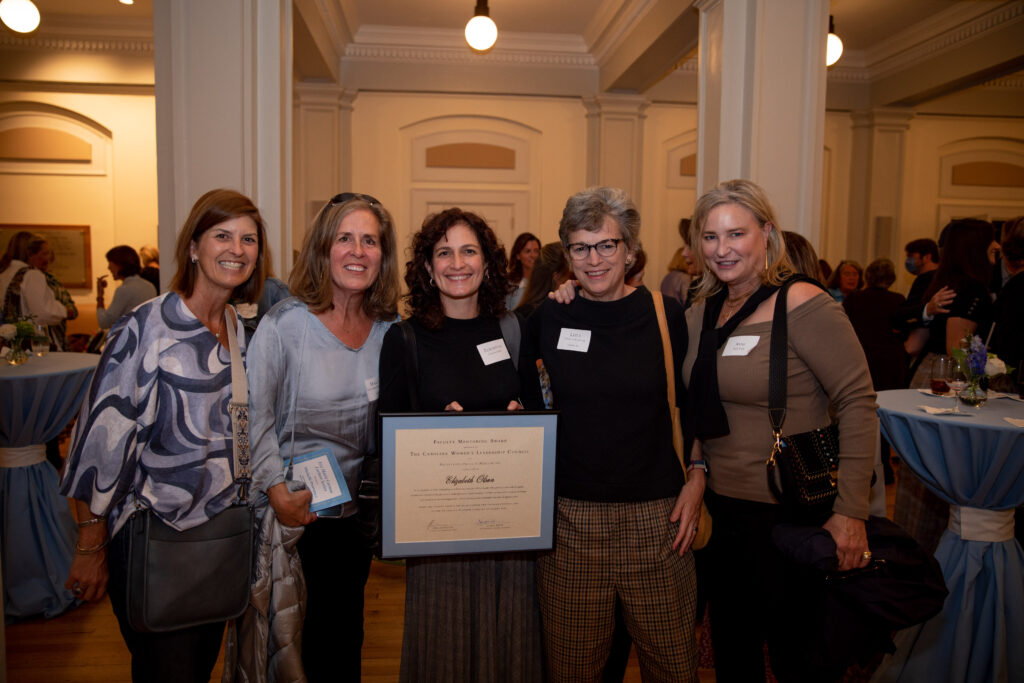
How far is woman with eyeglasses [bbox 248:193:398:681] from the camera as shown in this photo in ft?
5.74

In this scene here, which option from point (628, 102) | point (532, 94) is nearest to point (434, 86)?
point (532, 94)

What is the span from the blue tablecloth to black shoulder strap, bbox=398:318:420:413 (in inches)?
80.9

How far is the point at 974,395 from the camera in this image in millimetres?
2746

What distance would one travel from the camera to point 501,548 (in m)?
1.73

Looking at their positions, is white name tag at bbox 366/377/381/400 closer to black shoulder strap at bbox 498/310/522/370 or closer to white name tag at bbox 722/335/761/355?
black shoulder strap at bbox 498/310/522/370

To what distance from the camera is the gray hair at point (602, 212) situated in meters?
1.76

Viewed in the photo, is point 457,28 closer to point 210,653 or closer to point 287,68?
point 287,68

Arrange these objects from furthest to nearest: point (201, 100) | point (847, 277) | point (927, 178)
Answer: point (927, 178) < point (847, 277) < point (201, 100)

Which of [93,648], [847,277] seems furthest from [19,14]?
[847,277]

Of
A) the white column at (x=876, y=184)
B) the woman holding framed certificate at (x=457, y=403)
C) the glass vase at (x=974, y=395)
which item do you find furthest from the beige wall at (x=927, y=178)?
the woman holding framed certificate at (x=457, y=403)

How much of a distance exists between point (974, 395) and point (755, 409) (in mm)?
1660

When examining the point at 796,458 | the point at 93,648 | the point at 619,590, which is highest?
the point at 796,458

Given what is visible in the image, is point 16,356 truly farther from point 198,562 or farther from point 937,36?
point 937,36

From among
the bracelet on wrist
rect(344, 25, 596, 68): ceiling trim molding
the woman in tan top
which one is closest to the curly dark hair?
the woman in tan top
